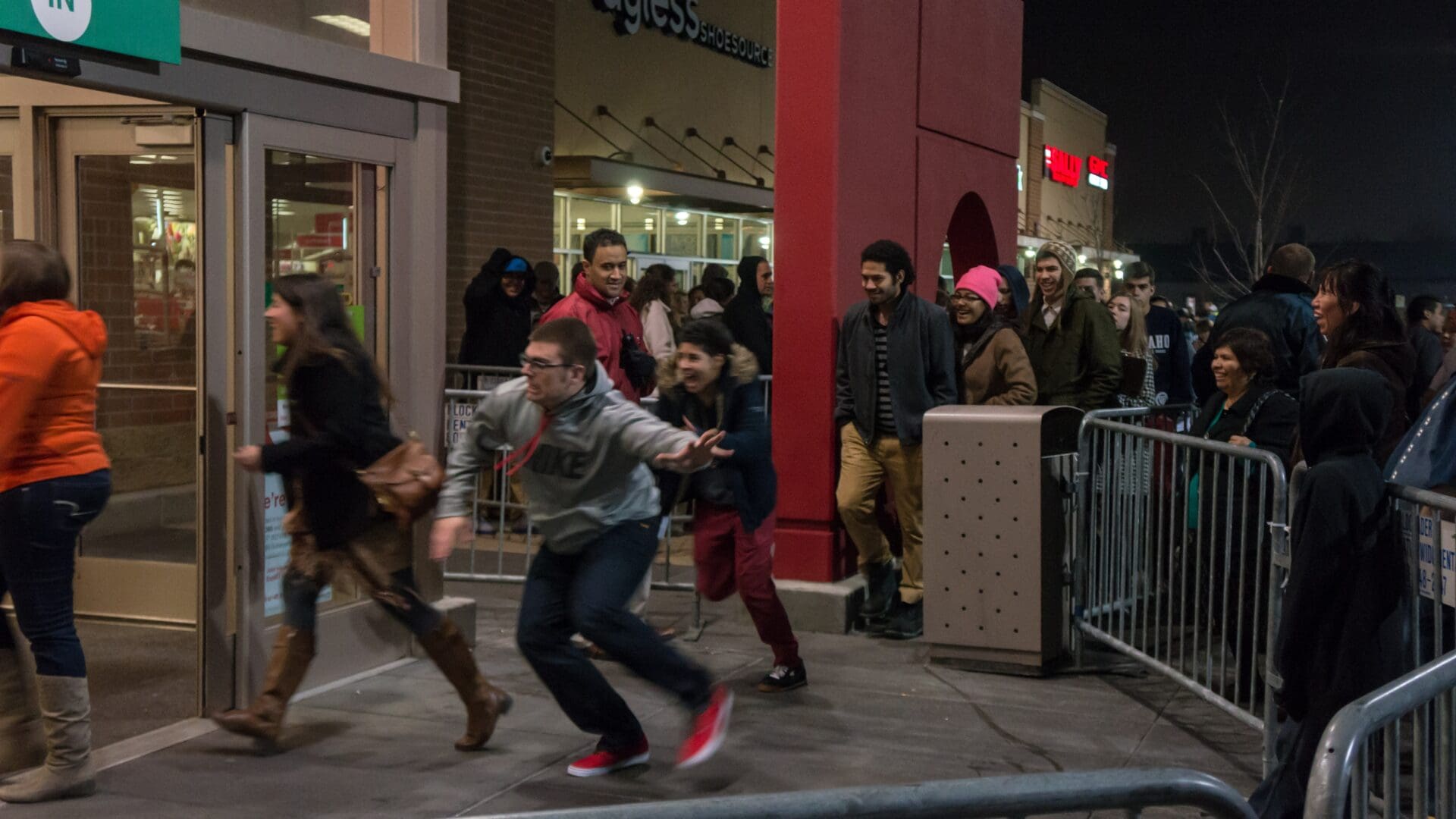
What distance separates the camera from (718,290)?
13578 millimetres

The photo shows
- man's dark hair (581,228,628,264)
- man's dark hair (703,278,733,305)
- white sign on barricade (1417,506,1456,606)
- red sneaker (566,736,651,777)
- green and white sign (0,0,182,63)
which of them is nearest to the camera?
white sign on barricade (1417,506,1456,606)

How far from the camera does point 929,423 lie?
7367mm

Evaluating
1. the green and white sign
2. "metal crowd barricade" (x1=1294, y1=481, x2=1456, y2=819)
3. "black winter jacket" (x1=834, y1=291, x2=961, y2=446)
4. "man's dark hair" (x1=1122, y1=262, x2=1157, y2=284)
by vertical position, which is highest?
the green and white sign

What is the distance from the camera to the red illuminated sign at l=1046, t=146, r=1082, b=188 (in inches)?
1889

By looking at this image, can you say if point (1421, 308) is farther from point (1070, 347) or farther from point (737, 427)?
point (737, 427)

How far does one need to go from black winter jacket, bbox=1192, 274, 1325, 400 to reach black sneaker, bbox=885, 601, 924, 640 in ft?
7.25

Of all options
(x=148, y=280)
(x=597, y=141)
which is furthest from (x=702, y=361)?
(x=597, y=141)

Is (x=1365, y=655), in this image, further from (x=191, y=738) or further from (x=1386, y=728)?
(x=191, y=738)

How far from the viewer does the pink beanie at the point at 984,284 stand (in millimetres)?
8711

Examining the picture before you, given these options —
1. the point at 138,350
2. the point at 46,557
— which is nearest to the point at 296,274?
the point at 46,557

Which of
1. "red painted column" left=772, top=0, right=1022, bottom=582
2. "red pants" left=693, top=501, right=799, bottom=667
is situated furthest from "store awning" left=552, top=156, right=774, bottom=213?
"red pants" left=693, top=501, right=799, bottom=667

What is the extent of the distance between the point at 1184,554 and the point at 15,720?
4.71 meters

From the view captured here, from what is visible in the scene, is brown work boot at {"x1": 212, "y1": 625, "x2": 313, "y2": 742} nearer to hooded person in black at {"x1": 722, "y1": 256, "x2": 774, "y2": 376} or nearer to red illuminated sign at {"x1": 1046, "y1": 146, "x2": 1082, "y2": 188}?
hooded person in black at {"x1": 722, "y1": 256, "x2": 774, "y2": 376}

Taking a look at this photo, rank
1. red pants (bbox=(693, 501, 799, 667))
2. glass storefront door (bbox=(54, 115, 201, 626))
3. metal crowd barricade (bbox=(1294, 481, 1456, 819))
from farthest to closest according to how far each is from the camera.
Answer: glass storefront door (bbox=(54, 115, 201, 626)), red pants (bbox=(693, 501, 799, 667)), metal crowd barricade (bbox=(1294, 481, 1456, 819))
